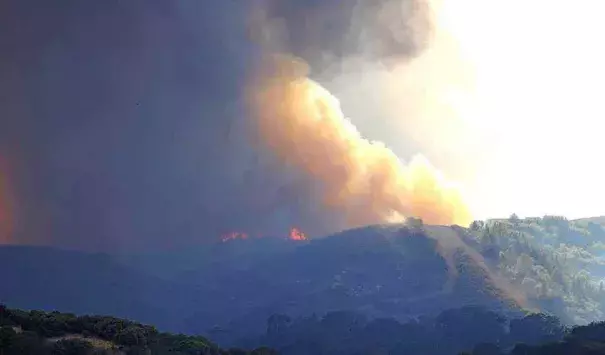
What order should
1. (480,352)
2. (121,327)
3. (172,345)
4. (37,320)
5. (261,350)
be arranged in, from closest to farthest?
(37,320), (121,327), (172,345), (261,350), (480,352)

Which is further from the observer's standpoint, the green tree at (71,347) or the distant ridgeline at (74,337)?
the green tree at (71,347)

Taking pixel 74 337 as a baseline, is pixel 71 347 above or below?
below

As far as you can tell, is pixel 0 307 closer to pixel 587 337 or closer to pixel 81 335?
pixel 81 335

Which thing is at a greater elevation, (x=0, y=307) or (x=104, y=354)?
(x=0, y=307)

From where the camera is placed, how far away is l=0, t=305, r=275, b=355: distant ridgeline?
84.6m

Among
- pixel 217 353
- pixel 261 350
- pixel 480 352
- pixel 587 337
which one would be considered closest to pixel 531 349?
pixel 587 337

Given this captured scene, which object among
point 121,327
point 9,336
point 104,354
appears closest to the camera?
point 9,336

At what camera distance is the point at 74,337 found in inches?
3728

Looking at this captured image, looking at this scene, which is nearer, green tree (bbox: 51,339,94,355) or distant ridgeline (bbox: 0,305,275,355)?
distant ridgeline (bbox: 0,305,275,355)

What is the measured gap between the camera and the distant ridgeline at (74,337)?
8456cm

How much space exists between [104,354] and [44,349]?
303 inches

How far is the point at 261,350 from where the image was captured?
150m

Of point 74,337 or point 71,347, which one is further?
point 74,337

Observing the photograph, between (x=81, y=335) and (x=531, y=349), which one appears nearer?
(x=81, y=335)
